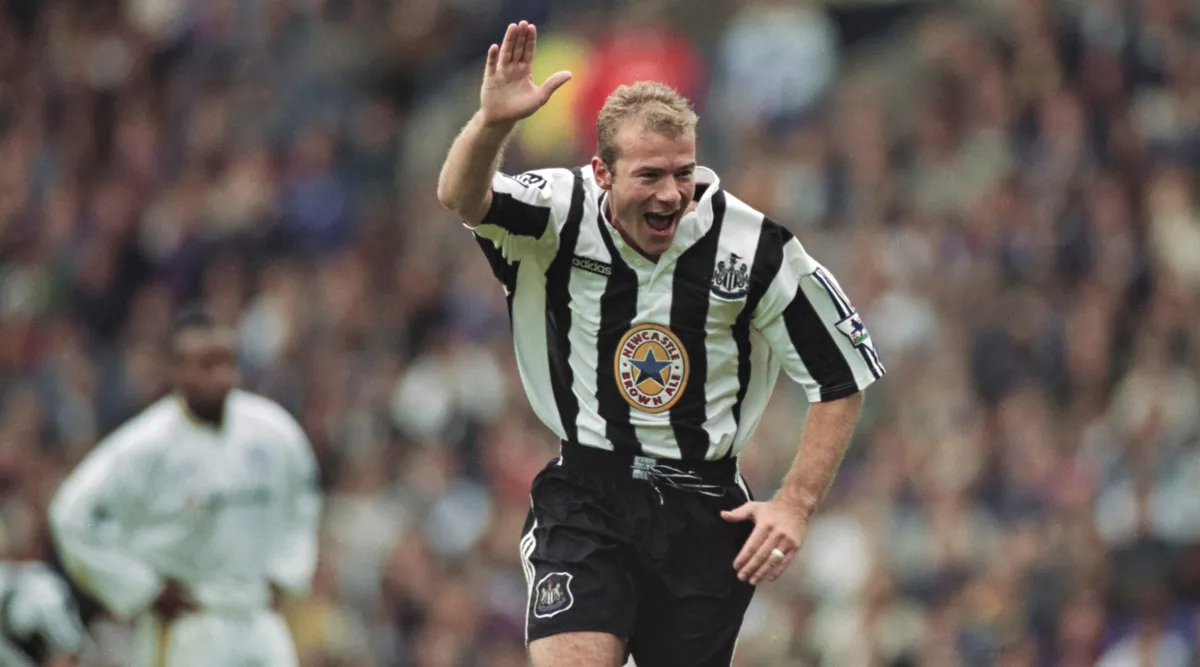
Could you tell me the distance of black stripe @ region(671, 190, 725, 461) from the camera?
21.5 ft

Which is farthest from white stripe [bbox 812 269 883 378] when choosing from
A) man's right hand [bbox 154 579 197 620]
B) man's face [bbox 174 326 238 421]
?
man's right hand [bbox 154 579 197 620]

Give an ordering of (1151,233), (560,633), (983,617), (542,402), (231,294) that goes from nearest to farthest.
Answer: (560,633), (542,402), (983,617), (1151,233), (231,294)

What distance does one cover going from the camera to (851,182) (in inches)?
553

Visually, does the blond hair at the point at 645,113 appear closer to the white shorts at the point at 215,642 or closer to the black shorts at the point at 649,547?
the black shorts at the point at 649,547

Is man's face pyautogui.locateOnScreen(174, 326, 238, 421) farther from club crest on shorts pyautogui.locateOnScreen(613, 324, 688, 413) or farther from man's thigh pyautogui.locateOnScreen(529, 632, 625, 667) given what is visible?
man's thigh pyautogui.locateOnScreen(529, 632, 625, 667)

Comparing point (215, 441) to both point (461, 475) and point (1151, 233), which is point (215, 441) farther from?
point (1151, 233)

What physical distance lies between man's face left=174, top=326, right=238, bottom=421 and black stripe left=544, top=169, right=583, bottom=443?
9.59ft

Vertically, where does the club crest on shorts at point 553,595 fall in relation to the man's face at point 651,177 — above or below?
below

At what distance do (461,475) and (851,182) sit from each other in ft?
11.2

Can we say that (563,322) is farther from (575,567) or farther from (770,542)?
(770,542)

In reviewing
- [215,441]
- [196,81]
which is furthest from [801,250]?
[196,81]

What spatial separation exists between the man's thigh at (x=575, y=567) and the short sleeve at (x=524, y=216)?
751 millimetres

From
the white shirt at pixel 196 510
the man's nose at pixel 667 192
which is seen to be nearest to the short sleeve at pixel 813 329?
the man's nose at pixel 667 192

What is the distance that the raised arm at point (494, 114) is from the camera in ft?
20.0
